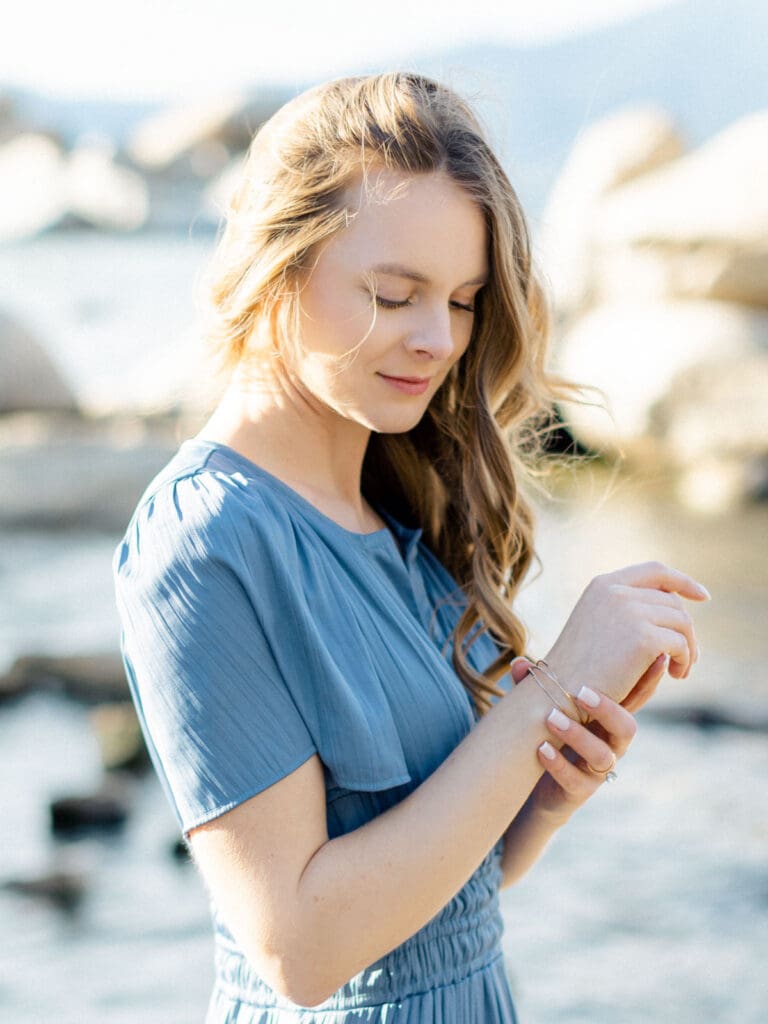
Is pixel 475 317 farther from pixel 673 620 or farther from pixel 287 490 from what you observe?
pixel 673 620

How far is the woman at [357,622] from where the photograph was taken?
1404 millimetres

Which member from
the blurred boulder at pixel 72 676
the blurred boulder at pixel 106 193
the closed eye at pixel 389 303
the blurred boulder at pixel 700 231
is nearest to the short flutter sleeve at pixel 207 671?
the closed eye at pixel 389 303

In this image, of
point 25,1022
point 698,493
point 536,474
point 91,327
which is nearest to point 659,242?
point 698,493

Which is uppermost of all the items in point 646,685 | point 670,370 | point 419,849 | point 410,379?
point 410,379

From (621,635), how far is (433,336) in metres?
0.42

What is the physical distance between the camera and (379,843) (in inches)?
56.1

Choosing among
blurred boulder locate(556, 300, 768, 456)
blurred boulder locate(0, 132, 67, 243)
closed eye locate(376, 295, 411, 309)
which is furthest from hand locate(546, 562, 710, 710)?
blurred boulder locate(0, 132, 67, 243)

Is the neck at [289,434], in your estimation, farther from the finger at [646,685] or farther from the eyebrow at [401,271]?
the finger at [646,685]

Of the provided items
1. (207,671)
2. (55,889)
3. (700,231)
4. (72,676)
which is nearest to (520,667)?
(207,671)

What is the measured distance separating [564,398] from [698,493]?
9256 mm

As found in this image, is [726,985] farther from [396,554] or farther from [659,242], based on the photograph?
[659,242]

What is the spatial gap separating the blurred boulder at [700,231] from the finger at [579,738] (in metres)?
11.0

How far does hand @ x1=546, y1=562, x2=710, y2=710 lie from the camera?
1.53 m

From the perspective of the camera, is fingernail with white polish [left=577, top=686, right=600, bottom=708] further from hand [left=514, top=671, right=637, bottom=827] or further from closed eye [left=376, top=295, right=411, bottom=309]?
closed eye [left=376, top=295, right=411, bottom=309]
